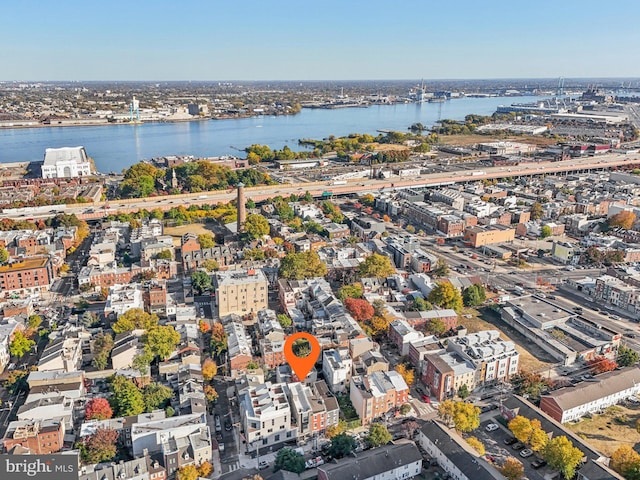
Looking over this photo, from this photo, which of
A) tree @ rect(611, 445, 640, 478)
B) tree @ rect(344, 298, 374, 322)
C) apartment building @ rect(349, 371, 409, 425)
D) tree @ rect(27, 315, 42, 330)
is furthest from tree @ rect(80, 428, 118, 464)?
tree @ rect(611, 445, 640, 478)

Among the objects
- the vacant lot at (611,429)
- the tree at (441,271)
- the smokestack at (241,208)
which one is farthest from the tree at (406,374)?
the smokestack at (241,208)

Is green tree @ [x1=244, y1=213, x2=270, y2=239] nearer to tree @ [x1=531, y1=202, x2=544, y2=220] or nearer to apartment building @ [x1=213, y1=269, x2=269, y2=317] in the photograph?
apartment building @ [x1=213, y1=269, x2=269, y2=317]

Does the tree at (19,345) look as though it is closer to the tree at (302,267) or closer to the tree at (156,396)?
the tree at (156,396)

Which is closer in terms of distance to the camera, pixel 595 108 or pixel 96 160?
pixel 96 160

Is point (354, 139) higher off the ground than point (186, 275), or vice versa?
point (354, 139)

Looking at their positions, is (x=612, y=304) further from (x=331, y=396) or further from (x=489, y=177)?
(x=489, y=177)

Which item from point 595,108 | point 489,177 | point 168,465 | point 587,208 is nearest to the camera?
point 168,465

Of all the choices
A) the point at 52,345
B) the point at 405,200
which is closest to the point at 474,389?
the point at 52,345
